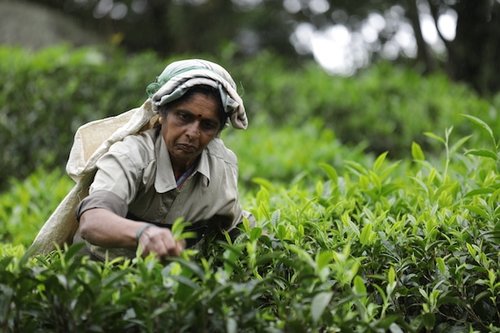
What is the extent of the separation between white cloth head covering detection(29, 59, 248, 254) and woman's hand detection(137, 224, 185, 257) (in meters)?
0.62

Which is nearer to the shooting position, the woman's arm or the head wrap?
the woman's arm

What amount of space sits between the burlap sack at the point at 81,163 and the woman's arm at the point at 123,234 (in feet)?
1.50

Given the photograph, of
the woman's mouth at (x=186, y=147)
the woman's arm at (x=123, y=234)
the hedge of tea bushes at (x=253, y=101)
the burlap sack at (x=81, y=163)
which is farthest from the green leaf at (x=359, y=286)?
the hedge of tea bushes at (x=253, y=101)

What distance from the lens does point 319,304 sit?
2.21 meters

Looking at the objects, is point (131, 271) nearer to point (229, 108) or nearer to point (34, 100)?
point (229, 108)

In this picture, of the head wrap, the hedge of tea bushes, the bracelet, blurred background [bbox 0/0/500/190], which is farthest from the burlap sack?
the hedge of tea bushes

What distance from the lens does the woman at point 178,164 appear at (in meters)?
2.77

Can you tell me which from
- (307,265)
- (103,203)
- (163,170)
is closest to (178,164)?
(163,170)

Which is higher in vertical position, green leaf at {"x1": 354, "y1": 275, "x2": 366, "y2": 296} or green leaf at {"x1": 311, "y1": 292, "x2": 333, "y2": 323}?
green leaf at {"x1": 311, "y1": 292, "x2": 333, "y2": 323}

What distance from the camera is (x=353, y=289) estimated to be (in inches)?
100

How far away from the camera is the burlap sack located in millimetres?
3012

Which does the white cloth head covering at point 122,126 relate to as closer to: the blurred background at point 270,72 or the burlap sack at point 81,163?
the burlap sack at point 81,163

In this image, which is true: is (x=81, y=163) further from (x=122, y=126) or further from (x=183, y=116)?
(x=183, y=116)

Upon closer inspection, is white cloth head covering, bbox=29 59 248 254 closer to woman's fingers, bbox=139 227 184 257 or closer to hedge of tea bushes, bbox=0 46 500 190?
woman's fingers, bbox=139 227 184 257
